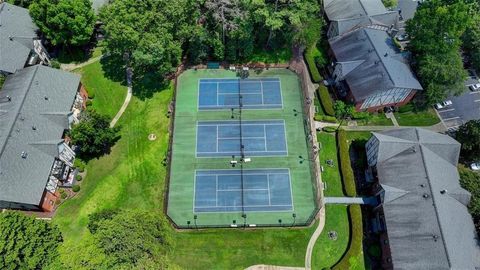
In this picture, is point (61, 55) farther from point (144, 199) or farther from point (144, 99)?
point (144, 199)

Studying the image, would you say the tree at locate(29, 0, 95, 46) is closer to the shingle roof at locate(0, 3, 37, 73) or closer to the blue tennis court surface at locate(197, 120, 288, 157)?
the shingle roof at locate(0, 3, 37, 73)

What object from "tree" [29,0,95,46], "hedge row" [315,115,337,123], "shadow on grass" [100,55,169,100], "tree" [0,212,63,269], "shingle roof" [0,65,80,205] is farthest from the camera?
"shadow on grass" [100,55,169,100]

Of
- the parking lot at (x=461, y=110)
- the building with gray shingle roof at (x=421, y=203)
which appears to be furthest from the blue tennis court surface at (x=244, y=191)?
Answer: the parking lot at (x=461, y=110)

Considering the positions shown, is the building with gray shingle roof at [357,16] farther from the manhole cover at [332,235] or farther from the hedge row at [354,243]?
the manhole cover at [332,235]

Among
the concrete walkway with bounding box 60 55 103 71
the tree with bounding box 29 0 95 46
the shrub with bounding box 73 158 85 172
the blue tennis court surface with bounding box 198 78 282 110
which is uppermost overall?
the tree with bounding box 29 0 95 46

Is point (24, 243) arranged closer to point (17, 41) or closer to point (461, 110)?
point (17, 41)

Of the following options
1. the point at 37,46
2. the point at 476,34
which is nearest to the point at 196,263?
the point at 37,46

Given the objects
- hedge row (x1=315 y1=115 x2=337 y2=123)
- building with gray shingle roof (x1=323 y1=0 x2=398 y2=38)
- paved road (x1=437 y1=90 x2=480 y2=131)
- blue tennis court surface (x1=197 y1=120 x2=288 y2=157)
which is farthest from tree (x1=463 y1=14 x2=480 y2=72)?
blue tennis court surface (x1=197 y1=120 x2=288 y2=157)
